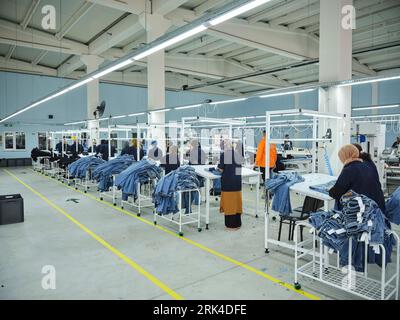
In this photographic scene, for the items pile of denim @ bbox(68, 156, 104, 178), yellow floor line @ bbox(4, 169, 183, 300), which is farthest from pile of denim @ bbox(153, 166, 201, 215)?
pile of denim @ bbox(68, 156, 104, 178)

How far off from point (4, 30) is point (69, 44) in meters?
2.23

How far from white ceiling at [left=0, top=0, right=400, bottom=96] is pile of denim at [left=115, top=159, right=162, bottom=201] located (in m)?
4.67

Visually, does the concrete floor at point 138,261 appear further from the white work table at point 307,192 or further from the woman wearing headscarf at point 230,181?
the woman wearing headscarf at point 230,181

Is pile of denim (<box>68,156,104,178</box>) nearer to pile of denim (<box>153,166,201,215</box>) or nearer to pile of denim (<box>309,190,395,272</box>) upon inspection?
pile of denim (<box>153,166,201,215</box>)

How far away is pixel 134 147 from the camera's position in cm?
812

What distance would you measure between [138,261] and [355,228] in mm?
2415

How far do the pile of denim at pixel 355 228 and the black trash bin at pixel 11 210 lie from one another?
492cm

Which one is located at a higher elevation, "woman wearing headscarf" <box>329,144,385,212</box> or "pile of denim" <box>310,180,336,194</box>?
"woman wearing headscarf" <box>329,144,385,212</box>

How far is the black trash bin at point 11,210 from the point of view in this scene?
513 cm

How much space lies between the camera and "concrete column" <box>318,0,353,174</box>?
5.89 meters
